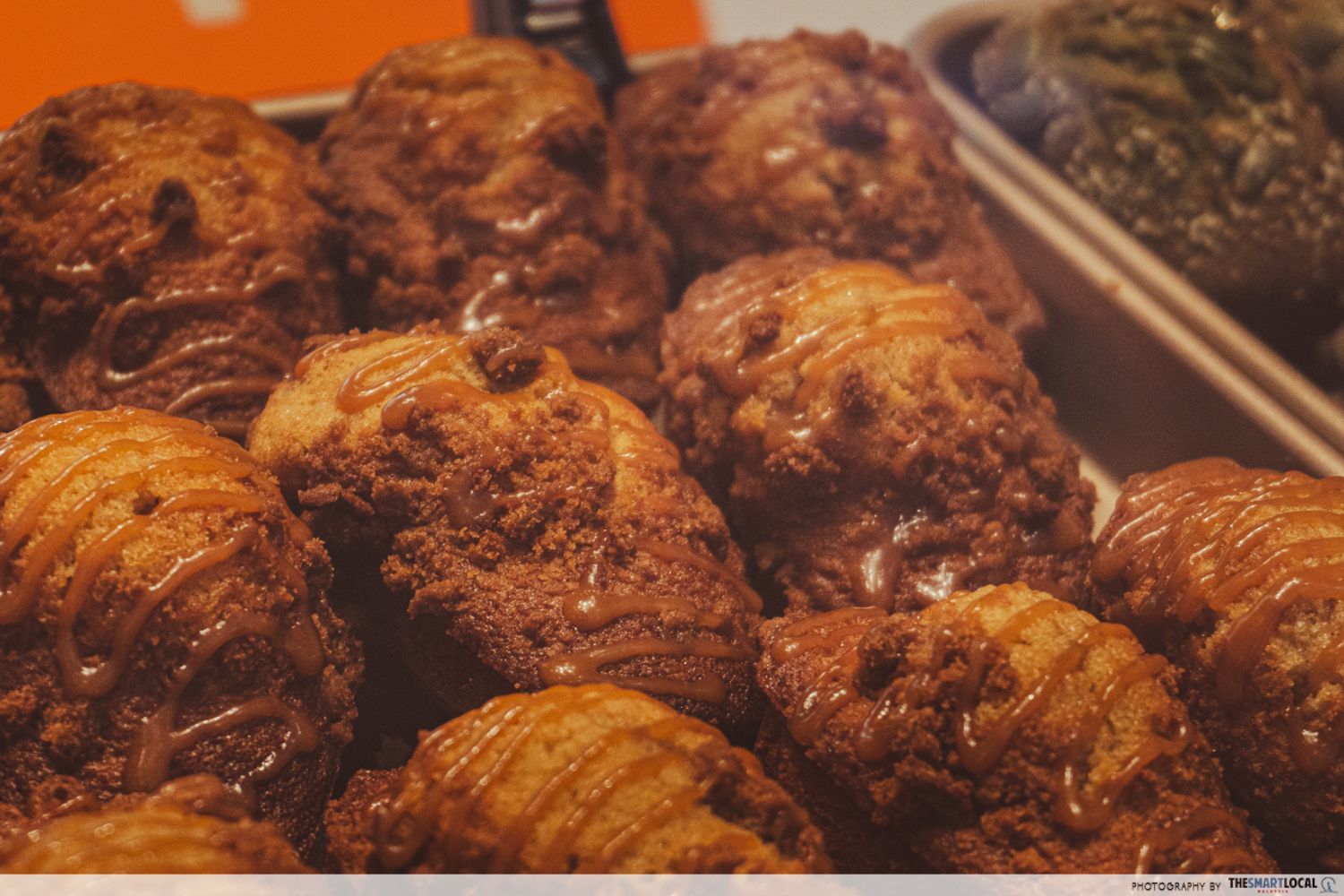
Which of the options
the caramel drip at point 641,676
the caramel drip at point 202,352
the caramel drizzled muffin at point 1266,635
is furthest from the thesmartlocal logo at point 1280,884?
the caramel drip at point 202,352

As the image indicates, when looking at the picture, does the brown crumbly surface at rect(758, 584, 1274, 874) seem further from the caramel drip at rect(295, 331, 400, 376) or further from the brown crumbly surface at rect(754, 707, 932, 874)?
the caramel drip at rect(295, 331, 400, 376)

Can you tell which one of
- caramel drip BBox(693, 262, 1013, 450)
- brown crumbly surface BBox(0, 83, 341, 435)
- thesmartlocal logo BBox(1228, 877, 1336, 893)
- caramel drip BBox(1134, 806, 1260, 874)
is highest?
brown crumbly surface BBox(0, 83, 341, 435)

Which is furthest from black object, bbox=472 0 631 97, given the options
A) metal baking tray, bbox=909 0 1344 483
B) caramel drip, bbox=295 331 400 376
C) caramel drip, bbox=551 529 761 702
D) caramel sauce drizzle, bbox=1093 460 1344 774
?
caramel sauce drizzle, bbox=1093 460 1344 774

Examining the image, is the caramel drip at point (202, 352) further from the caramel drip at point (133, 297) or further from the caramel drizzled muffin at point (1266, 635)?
the caramel drizzled muffin at point (1266, 635)

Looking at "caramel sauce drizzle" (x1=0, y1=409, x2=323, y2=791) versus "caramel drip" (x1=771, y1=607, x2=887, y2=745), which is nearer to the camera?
"caramel sauce drizzle" (x1=0, y1=409, x2=323, y2=791)

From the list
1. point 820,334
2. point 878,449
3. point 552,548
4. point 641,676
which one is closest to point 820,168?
point 820,334

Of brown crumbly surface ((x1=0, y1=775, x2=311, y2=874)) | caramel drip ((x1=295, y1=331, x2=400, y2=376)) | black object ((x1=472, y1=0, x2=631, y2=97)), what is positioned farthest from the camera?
black object ((x1=472, y1=0, x2=631, y2=97))
